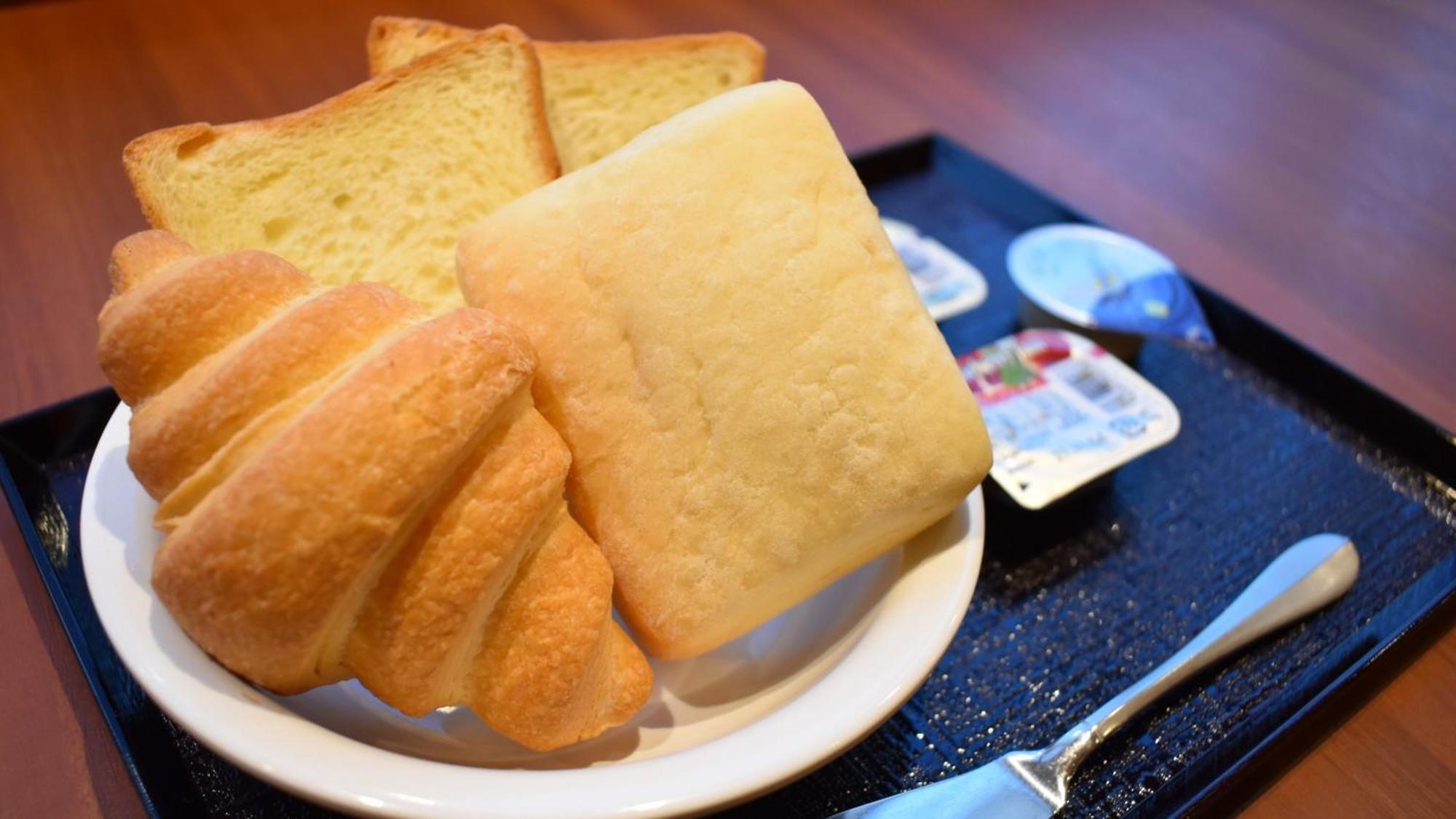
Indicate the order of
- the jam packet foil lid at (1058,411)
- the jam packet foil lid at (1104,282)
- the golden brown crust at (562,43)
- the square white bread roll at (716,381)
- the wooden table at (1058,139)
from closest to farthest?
the square white bread roll at (716,381) → the wooden table at (1058,139) → the jam packet foil lid at (1058,411) → the golden brown crust at (562,43) → the jam packet foil lid at (1104,282)

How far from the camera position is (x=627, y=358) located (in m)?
0.77

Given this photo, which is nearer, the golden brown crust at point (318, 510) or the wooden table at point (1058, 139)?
the golden brown crust at point (318, 510)

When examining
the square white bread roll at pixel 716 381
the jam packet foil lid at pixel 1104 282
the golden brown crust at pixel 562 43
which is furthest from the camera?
the jam packet foil lid at pixel 1104 282

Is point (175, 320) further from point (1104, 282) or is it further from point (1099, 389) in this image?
point (1104, 282)

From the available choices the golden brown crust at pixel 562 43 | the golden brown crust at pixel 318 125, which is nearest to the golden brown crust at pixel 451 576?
the golden brown crust at pixel 318 125

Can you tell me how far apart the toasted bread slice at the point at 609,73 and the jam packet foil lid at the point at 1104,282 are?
0.53 m

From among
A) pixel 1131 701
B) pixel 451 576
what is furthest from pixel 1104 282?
pixel 451 576

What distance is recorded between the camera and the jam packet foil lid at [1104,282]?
4.53 ft

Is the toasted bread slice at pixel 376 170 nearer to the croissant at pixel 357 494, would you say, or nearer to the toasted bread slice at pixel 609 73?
the toasted bread slice at pixel 609 73

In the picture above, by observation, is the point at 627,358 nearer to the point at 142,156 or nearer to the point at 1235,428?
the point at 142,156

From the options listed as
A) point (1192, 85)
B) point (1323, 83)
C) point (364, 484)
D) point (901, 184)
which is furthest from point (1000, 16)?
point (364, 484)

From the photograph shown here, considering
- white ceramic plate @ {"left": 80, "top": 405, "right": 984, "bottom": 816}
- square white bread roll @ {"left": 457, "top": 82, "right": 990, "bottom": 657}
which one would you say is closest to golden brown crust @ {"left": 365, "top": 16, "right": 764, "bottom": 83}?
square white bread roll @ {"left": 457, "top": 82, "right": 990, "bottom": 657}

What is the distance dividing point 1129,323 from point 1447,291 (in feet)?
2.13

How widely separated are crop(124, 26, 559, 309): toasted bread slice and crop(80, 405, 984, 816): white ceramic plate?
0.79 ft
